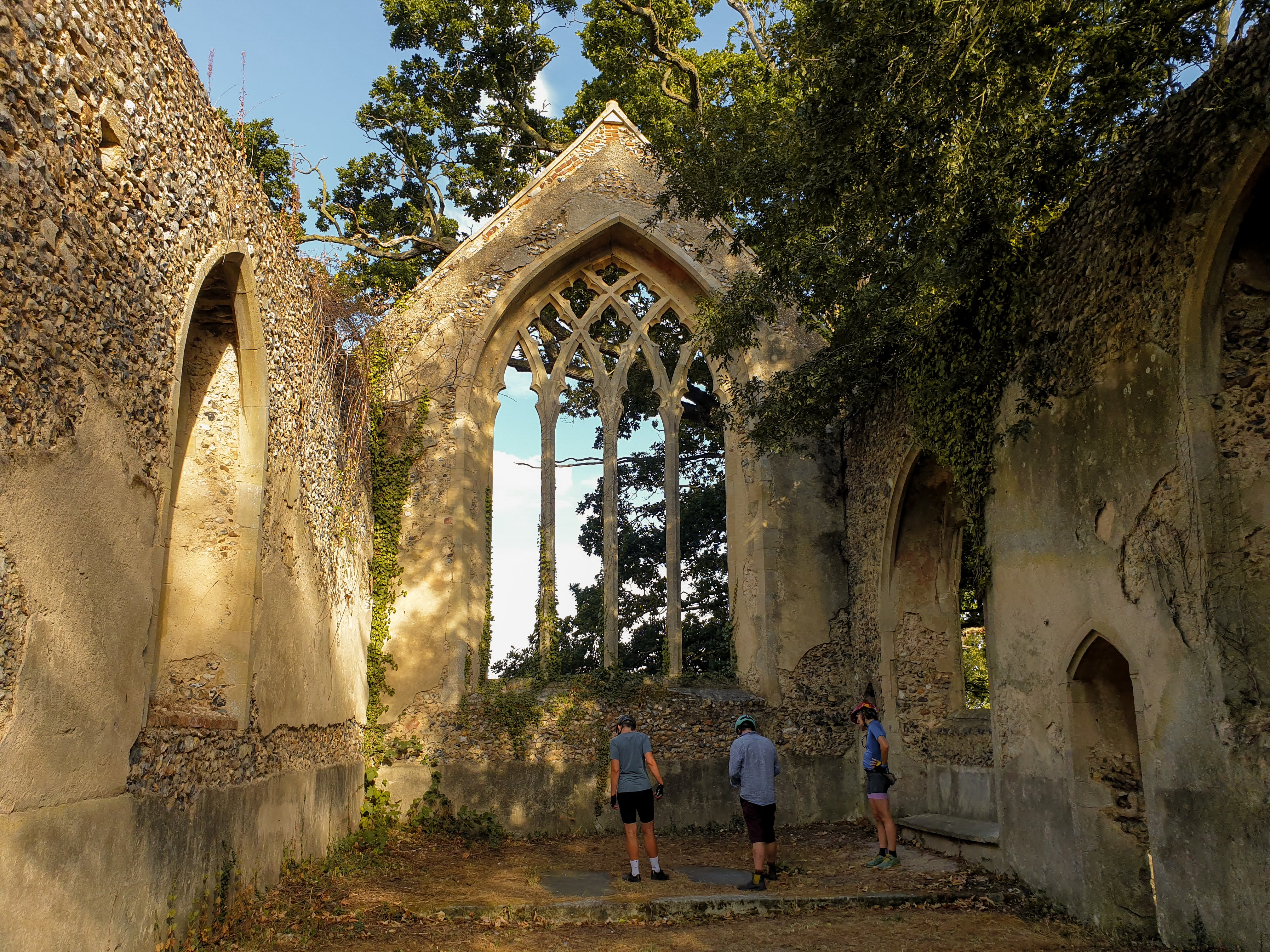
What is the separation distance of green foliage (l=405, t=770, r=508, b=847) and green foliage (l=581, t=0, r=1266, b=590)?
4876 mm

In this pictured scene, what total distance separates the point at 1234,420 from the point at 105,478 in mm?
5799

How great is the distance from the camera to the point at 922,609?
32.3 ft

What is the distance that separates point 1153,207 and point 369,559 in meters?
8.13

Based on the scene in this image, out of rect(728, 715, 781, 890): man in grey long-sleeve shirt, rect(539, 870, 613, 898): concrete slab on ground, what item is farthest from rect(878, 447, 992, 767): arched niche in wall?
rect(539, 870, 613, 898): concrete slab on ground

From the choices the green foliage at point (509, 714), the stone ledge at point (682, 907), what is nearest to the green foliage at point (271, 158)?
the green foliage at point (509, 714)

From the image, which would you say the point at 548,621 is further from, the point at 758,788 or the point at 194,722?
the point at 194,722

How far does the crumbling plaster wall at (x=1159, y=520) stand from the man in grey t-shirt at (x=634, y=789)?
2.69 metres

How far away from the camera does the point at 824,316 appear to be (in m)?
10.5

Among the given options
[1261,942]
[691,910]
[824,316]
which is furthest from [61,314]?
[824,316]

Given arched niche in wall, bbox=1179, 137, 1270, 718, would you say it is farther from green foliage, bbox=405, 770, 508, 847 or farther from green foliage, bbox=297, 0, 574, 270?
green foliage, bbox=297, 0, 574, 270

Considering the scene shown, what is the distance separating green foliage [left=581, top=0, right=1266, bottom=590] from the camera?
546cm

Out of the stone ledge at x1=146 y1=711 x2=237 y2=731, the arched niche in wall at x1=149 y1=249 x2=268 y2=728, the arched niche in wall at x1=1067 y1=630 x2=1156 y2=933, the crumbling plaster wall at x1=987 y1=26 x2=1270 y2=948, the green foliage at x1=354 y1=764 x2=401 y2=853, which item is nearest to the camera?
the crumbling plaster wall at x1=987 y1=26 x2=1270 y2=948

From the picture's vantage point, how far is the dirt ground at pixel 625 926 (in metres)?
5.53

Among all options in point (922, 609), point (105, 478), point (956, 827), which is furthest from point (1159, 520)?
point (105, 478)
